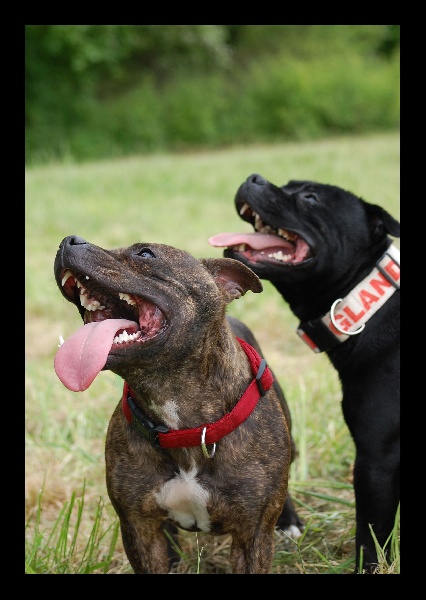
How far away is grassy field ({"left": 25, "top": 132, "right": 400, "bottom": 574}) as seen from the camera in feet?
11.0

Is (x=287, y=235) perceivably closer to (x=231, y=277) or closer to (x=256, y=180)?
(x=256, y=180)

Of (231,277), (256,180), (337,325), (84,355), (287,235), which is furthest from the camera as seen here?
(256,180)

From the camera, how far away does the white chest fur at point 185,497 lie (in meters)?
2.74

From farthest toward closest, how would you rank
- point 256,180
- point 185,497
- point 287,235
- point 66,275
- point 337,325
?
point 256,180 → point 287,235 → point 337,325 → point 185,497 → point 66,275

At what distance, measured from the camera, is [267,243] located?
150 inches

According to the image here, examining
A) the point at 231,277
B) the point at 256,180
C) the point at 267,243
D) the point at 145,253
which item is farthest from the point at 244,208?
the point at 145,253

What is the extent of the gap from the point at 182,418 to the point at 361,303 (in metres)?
1.10

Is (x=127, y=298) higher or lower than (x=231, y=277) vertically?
lower

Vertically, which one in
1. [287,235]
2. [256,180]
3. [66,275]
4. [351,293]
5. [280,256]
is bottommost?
[66,275]

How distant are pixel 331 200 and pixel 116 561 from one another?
1946 millimetres
